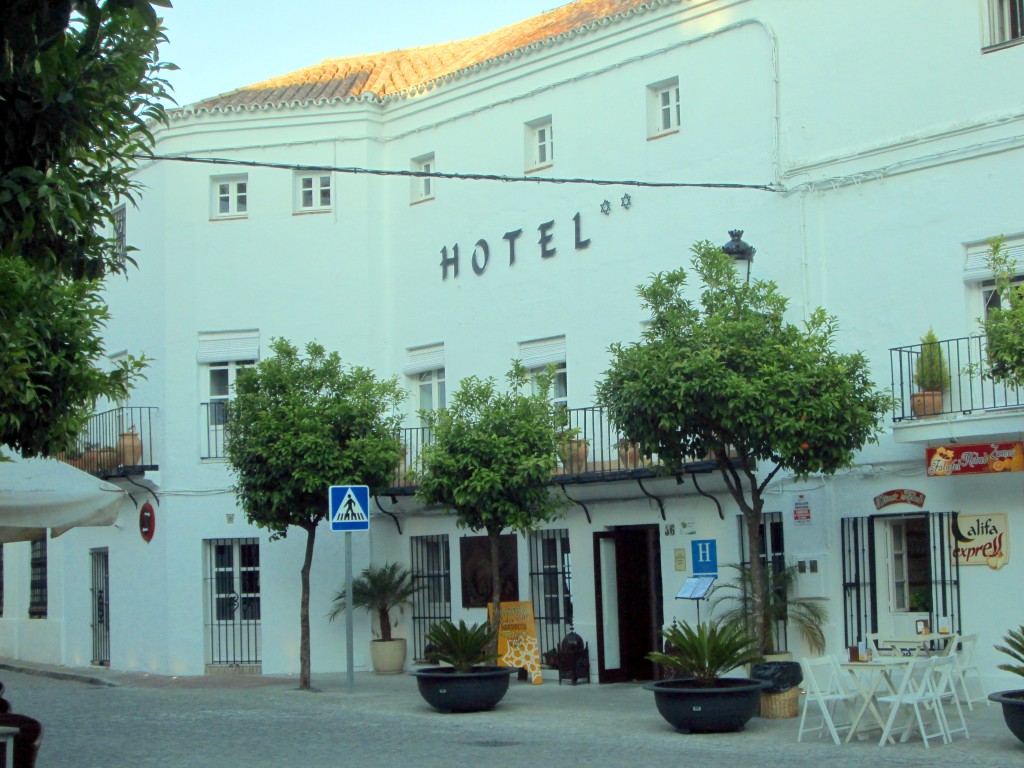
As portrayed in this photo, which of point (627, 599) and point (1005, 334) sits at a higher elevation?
point (1005, 334)

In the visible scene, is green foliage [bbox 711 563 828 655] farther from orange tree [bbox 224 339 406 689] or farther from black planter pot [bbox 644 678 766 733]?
orange tree [bbox 224 339 406 689]

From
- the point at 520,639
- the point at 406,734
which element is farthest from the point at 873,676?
the point at 520,639

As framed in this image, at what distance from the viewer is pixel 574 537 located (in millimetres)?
19781

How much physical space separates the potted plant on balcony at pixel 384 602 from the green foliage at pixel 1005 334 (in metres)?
10.3

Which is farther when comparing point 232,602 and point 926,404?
point 232,602

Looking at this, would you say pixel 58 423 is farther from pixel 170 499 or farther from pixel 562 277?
pixel 170 499

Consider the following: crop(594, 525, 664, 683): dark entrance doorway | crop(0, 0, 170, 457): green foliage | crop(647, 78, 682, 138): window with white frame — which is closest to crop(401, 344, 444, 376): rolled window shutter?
crop(594, 525, 664, 683): dark entrance doorway

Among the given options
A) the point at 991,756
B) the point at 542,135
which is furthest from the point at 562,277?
the point at 991,756

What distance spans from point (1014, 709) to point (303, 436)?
32.0 ft

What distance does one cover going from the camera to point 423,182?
73.7ft

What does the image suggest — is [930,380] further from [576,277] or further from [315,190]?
[315,190]

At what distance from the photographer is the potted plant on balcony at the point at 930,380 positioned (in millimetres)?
15289

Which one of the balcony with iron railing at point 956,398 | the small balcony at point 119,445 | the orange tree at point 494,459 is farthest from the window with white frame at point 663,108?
the small balcony at point 119,445

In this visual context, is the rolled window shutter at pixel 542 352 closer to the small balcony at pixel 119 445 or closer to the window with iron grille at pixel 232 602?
the window with iron grille at pixel 232 602
